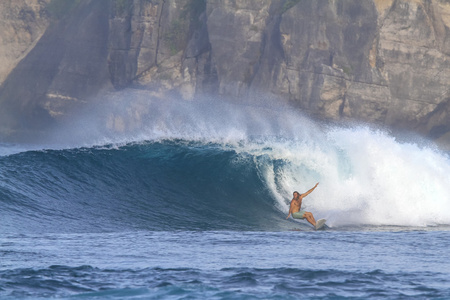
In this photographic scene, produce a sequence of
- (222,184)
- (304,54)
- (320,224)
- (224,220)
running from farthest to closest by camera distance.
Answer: (304,54) < (222,184) < (224,220) < (320,224)

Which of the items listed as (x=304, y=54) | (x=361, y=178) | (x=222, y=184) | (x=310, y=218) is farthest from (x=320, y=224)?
(x=304, y=54)

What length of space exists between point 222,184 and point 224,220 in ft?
9.83

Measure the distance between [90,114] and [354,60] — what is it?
18.7m

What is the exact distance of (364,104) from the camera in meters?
42.3

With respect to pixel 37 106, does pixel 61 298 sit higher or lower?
lower

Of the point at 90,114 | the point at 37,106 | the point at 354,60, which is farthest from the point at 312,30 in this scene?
the point at 37,106

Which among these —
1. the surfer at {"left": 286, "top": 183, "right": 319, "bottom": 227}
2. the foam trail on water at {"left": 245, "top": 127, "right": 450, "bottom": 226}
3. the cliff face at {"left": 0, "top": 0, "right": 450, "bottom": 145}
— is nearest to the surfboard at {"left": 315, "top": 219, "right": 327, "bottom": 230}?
the surfer at {"left": 286, "top": 183, "right": 319, "bottom": 227}

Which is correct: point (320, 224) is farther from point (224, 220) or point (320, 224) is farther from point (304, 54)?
point (304, 54)

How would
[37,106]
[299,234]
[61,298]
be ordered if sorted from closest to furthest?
[61,298]
[299,234]
[37,106]

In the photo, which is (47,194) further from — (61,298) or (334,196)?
(61,298)

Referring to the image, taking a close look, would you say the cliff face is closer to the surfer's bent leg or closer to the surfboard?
the surfer's bent leg

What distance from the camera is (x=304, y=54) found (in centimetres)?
4219

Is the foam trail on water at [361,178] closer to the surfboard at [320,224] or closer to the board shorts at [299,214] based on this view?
the surfboard at [320,224]

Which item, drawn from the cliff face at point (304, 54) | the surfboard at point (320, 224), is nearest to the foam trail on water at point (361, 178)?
the surfboard at point (320, 224)
